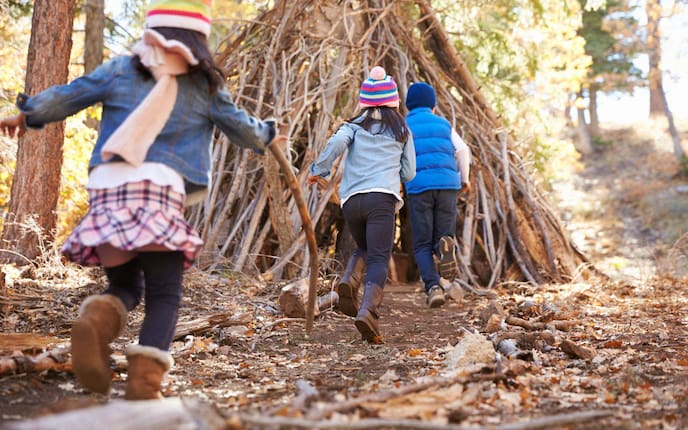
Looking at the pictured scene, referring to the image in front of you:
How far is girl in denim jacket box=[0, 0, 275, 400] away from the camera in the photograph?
2432mm

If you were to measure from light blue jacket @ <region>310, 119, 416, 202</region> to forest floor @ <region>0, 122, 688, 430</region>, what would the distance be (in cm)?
98

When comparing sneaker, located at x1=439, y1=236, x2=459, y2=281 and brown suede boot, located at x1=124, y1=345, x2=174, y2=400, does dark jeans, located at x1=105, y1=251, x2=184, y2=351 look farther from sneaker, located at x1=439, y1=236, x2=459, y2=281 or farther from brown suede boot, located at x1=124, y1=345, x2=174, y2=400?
sneaker, located at x1=439, y1=236, x2=459, y2=281

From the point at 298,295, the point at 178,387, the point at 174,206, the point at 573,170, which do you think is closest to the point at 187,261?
the point at 174,206

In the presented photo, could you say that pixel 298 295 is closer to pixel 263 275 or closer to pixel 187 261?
pixel 263 275

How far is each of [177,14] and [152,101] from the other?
359mm

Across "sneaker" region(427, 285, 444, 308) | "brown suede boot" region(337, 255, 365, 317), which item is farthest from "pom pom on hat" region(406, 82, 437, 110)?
"brown suede boot" region(337, 255, 365, 317)

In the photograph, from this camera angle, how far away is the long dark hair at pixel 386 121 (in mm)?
4566

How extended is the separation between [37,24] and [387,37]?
3692mm

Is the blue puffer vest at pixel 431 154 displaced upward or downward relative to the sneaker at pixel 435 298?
upward

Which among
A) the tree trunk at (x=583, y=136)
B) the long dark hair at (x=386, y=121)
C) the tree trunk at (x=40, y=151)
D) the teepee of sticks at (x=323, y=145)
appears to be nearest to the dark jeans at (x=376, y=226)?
the long dark hair at (x=386, y=121)

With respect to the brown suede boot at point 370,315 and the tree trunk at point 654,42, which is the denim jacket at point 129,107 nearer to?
the brown suede boot at point 370,315

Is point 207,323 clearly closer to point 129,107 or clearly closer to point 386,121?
point 386,121

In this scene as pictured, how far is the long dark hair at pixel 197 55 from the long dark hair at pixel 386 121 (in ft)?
6.68

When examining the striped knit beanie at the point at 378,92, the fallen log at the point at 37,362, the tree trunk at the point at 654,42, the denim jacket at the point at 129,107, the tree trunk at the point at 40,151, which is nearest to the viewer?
the denim jacket at the point at 129,107
